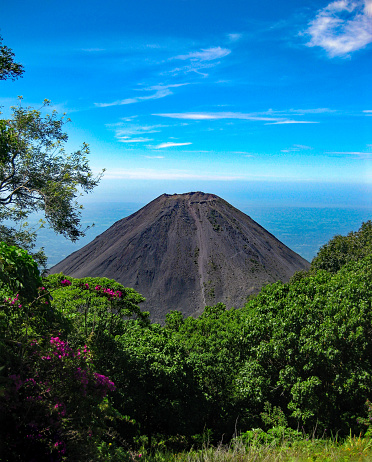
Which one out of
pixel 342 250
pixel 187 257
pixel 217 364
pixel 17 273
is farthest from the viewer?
pixel 187 257

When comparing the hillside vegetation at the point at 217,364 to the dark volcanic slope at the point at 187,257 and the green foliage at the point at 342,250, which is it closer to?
the green foliage at the point at 342,250

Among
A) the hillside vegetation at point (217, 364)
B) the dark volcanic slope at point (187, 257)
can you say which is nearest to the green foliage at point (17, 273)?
the hillside vegetation at point (217, 364)

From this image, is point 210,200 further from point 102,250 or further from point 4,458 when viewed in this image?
point 4,458

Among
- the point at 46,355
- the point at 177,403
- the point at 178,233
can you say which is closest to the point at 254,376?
the point at 177,403

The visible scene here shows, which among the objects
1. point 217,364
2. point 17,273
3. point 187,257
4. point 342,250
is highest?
point 342,250

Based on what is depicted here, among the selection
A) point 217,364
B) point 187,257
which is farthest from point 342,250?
point 187,257

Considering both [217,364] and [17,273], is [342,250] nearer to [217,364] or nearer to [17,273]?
[217,364]

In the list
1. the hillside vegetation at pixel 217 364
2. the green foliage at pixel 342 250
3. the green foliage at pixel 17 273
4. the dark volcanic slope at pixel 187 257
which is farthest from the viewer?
the dark volcanic slope at pixel 187 257
